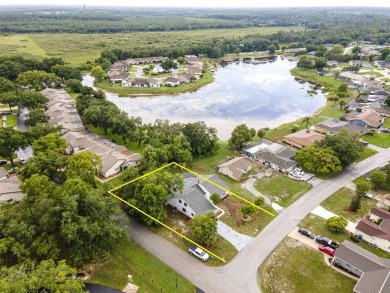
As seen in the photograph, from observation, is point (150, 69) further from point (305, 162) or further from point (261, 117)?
point (305, 162)

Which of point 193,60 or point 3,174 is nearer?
point 3,174

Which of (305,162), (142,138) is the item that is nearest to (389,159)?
(305,162)

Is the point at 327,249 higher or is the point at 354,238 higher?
the point at 327,249

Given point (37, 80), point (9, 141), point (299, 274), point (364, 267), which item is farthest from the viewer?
point (37, 80)

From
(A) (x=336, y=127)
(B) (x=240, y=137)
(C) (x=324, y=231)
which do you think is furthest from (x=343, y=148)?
(A) (x=336, y=127)

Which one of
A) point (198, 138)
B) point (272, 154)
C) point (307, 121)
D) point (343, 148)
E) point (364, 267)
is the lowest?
point (307, 121)

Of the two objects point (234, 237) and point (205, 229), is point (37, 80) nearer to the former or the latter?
point (205, 229)

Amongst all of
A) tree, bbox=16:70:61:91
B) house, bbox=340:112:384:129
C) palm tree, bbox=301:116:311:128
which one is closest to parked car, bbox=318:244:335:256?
palm tree, bbox=301:116:311:128

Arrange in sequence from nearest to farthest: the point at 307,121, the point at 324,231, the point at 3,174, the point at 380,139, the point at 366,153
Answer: the point at 324,231 < the point at 3,174 < the point at 366,153 < the point at 380,139 < the point at 307,121
